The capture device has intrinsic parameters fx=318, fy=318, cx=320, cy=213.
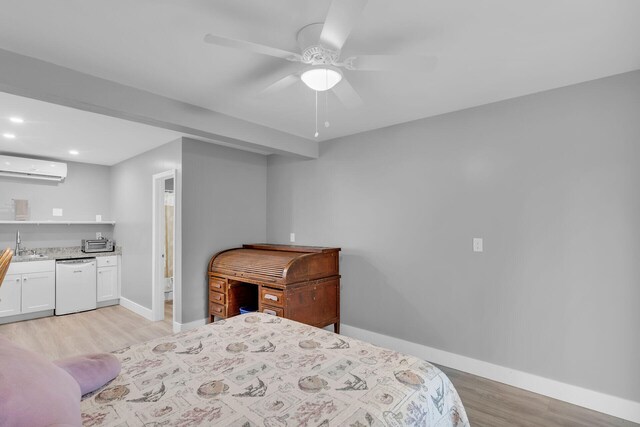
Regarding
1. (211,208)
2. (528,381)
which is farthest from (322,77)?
(528,381)

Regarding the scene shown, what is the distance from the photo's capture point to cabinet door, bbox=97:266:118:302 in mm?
4836

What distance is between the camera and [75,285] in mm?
4594

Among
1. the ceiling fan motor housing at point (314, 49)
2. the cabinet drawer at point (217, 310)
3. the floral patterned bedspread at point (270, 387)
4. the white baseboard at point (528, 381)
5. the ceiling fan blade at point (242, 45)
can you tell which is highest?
the ceiling fan motor housing at point (314, 49)

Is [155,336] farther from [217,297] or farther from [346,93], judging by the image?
[346,93]

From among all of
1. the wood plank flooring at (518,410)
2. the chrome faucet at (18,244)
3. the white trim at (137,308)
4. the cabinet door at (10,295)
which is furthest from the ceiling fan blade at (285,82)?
the chrome faucet at (18,244)

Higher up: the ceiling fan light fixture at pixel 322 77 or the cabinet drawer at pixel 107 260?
the ceiling fan light fixture at pixel 322 77

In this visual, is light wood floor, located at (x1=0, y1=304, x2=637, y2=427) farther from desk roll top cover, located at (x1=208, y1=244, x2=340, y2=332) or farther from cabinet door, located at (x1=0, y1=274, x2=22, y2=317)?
desk roll top cover, located at (x1=208, y1=244, x2=340, y2=332)

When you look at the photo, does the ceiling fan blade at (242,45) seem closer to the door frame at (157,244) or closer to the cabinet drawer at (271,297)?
the cabinet drawer at (271,297)

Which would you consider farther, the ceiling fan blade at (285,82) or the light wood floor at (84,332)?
the light wood floor at (84,332)

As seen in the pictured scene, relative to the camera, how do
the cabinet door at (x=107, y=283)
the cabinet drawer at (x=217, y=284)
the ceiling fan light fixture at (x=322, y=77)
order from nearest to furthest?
the ceiling fan light fixture at (x=322, y=77), the cabinet drawer at (x=217, y=284), the cabinet door at (x=107, y=283)

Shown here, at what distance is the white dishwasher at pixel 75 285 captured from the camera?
176 inches

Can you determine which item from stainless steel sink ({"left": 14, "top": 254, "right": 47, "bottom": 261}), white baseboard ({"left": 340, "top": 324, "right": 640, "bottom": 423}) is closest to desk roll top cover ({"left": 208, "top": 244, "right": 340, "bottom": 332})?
white baseboard ({"left": 340, "top": 324, "right": 640, "bottom": 423})

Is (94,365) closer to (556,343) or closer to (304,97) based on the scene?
(304,97)

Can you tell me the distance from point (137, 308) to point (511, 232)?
476cm
